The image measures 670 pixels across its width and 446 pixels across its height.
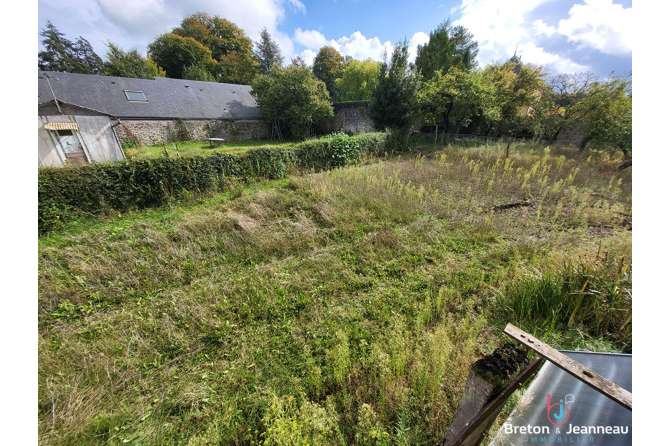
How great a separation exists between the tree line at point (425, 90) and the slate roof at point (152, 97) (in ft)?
9.57

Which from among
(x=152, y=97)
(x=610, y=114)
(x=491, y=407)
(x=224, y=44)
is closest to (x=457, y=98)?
(x=610, y=114)

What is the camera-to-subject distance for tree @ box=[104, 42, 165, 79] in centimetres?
2319

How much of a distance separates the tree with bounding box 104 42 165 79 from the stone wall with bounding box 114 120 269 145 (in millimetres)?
15709

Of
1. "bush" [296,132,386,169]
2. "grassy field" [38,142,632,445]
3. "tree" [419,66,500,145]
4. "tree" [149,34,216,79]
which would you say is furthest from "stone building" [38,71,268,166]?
"tree" [149,34,216,79]

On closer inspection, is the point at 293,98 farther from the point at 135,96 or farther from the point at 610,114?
the point at 610,114

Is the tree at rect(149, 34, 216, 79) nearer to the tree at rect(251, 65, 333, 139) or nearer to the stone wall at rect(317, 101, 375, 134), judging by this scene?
the tree at rect(251, 65, 333, 139)

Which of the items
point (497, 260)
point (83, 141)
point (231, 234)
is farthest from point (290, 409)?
point (83, 141)

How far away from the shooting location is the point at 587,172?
316 inches

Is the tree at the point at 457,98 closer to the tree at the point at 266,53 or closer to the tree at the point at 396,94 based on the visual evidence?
the tree at the point at 396,94

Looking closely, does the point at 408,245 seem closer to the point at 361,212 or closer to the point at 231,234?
the point at 361,212

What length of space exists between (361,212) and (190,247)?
3.59 meters

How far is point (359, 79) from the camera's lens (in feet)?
89.1

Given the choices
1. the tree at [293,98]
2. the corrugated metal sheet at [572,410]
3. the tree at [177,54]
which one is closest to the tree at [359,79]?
the tree at [293,98]

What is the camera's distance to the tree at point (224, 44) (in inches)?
1143
